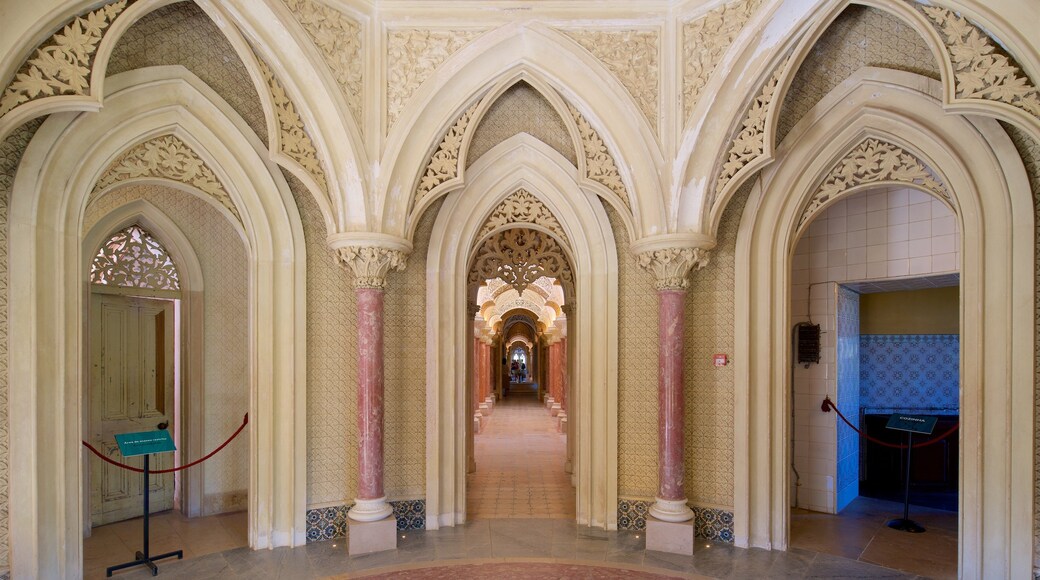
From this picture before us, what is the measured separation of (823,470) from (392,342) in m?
5.11

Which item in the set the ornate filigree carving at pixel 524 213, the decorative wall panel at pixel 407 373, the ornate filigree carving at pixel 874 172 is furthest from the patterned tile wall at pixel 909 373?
the decorative wall panel at pixel 407 373

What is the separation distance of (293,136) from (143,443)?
297cm

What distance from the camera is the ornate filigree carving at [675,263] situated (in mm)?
5816

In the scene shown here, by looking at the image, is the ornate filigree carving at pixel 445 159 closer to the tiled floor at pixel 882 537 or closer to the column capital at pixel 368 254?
the column capital at pixel 368 254

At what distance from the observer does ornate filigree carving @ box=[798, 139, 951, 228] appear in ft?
17.5

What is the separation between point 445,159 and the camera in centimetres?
605

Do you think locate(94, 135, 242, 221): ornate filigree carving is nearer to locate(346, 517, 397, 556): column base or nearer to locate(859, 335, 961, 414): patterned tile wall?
locate(346, 517, 397, 556): column base

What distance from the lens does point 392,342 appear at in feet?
21.1

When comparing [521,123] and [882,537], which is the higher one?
[521,123]

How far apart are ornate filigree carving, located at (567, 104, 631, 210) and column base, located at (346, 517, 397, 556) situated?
3.83m

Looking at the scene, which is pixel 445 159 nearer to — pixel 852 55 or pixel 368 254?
pixel 368 254

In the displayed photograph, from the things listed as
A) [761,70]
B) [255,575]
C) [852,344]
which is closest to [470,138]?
[761,70]

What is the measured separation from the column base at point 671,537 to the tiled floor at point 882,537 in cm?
112

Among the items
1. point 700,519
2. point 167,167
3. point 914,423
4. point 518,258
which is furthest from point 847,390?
point 167,167
